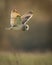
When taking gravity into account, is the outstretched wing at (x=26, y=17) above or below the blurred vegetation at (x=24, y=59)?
above

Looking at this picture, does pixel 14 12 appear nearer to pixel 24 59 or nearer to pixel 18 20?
pixel 18 20

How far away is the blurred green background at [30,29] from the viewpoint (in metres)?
1.69

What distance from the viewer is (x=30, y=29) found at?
5.57 ft

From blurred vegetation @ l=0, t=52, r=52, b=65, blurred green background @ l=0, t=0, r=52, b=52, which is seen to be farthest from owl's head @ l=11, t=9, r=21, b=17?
blurred vegetation @ l=0, t=52, r=52, b=65

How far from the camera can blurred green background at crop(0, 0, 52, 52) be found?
1.69m

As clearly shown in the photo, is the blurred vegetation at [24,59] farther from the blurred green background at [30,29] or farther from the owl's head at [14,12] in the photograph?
the owl's head at [14,12]

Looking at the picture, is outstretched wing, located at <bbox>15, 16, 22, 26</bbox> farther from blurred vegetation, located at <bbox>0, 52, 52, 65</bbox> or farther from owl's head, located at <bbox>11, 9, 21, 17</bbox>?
blurred vegetation, located at <bbox>0, 52, 52, 65</bbox>

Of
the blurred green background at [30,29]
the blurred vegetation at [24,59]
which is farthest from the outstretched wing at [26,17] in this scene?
the blurred vegetation at [24,59]

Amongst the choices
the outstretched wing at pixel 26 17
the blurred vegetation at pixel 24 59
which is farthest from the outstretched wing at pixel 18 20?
the blurred vegetation at pixel 24 59

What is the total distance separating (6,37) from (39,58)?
315 millimetres

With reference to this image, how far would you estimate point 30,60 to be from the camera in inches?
66.2

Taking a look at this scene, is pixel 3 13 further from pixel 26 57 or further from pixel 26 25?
pixel 26 57

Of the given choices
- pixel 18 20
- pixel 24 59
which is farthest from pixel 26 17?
pixel 24 59

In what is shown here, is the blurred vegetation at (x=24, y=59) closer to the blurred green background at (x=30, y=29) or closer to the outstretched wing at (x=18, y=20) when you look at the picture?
the blurred green background at (x=30, y=29)
